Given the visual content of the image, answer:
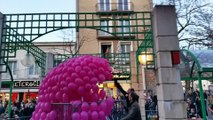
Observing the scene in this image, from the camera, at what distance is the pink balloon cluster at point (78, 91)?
257 cm

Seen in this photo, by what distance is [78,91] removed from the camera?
260 cm

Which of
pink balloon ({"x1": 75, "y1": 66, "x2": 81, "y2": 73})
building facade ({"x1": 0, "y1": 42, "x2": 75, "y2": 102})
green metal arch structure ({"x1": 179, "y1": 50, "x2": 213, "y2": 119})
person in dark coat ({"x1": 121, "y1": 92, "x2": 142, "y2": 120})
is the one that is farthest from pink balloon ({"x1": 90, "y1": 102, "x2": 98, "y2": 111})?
building facade ({"x1": 0, "y1": 42, "x2": 75, "y2": 102})

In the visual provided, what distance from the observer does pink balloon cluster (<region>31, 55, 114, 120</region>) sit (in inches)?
101

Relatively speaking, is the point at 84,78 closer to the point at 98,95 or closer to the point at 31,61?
the point at 98,95

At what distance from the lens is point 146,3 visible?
30.4 meters

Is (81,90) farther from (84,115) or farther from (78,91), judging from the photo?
(84,115)

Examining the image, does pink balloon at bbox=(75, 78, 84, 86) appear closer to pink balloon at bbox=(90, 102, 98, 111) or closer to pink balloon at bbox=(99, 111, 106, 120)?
pink balloon at bbox=(90, 102, 98, 111)

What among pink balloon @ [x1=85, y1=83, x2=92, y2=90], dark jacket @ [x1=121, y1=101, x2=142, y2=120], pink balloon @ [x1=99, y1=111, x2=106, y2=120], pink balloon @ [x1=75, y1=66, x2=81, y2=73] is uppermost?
pink balloon @ [x1=75, y1=66, x2=81, y2=73]

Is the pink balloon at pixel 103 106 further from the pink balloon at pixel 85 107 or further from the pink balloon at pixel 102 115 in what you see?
the pink balloon at pixel 85 107

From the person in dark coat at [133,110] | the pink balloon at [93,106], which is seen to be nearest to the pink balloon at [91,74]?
the pink balloon at [93,106]

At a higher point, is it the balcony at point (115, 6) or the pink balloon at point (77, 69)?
the balcony at point (115, 6)

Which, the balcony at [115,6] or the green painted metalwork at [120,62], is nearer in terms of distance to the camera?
the green painted metalwork at [120,62]

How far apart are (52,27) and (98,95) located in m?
4.29

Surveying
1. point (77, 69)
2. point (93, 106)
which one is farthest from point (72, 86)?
point (93, 106)
